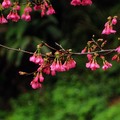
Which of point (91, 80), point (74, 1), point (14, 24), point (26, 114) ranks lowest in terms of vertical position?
point (26, 114)

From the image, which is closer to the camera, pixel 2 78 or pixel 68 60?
pixel 68 60

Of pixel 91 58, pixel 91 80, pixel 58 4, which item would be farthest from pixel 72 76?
pixel 91 58

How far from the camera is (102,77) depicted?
20.9 feet

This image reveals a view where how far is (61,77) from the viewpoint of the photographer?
21.6 feet

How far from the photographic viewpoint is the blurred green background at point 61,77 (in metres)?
5.96

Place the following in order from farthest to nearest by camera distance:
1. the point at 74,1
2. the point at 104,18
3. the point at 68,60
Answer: the point at 104,18 < the point at 74,1 < the point at 68,60

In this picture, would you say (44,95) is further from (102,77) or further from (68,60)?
(68,60)

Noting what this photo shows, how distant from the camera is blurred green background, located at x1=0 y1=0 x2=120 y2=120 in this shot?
235 inches

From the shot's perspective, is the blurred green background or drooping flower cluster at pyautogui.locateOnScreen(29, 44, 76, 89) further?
the blurred green background

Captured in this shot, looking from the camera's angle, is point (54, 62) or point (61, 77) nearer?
point (54, 62)

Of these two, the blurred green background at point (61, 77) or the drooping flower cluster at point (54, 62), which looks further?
the blurred green background at point (61, 77)

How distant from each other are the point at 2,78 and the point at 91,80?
55.9 inches

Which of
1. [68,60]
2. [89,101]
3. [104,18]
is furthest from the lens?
[104,18]

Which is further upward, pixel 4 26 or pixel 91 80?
pixel 4 26
